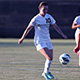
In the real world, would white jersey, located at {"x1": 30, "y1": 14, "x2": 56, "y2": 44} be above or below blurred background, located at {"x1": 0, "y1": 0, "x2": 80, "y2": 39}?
above

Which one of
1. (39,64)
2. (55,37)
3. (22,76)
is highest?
(22,76)

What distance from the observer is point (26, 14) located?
35906 millimetres

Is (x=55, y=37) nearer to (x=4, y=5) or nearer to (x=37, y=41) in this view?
(x=4, y=5)

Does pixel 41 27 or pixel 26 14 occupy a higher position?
pixel 41 27

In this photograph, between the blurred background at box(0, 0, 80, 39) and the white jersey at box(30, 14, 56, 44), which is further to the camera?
the blurred background at box(0, 0, 80, 39)

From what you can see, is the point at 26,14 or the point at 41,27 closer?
the point at 41,27

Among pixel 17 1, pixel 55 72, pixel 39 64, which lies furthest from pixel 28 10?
pixel 55 72

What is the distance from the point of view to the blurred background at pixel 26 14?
34.9m

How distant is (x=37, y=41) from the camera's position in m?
10.8

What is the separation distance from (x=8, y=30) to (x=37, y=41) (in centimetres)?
2447

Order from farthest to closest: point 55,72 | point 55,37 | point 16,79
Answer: point 55,37 < point 55,72 < point 16,79

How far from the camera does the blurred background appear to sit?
3491cm

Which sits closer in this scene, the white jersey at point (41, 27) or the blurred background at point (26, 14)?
the white jersey at point (41, 27)

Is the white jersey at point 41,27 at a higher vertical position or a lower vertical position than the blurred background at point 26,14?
higher
